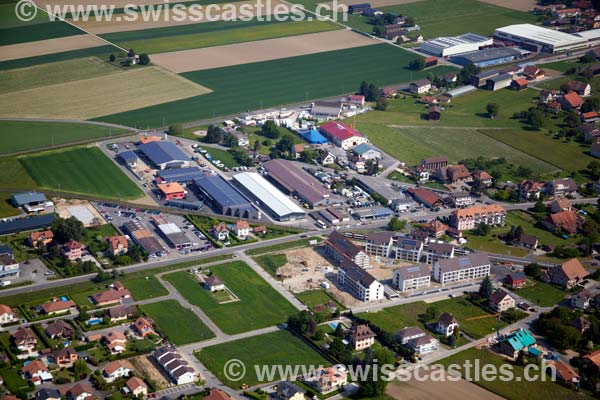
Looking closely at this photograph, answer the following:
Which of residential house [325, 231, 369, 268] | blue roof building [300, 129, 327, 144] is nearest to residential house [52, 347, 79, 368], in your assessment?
residential house [325, 231, 369, 268]

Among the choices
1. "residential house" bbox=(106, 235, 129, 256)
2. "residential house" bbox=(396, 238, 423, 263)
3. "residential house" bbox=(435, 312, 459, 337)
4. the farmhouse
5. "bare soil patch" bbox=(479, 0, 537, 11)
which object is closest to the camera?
"residential house" bbox=(435, 312, 459, 337)

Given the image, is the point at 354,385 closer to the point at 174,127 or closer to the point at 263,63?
the point at 174,127

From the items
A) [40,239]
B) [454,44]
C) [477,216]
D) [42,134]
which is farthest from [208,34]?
[477,216]

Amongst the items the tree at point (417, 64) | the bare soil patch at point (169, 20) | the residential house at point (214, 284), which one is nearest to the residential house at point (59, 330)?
the residential house at point (214, 284)

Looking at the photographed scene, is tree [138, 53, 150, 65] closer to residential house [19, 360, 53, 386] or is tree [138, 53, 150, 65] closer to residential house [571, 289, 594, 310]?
residential house [19, 360, 53, 386]

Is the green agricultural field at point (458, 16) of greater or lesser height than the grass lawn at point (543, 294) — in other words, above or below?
above

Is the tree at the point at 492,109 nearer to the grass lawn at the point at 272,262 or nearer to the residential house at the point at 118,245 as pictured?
the grass lawn at the point at 272,262
